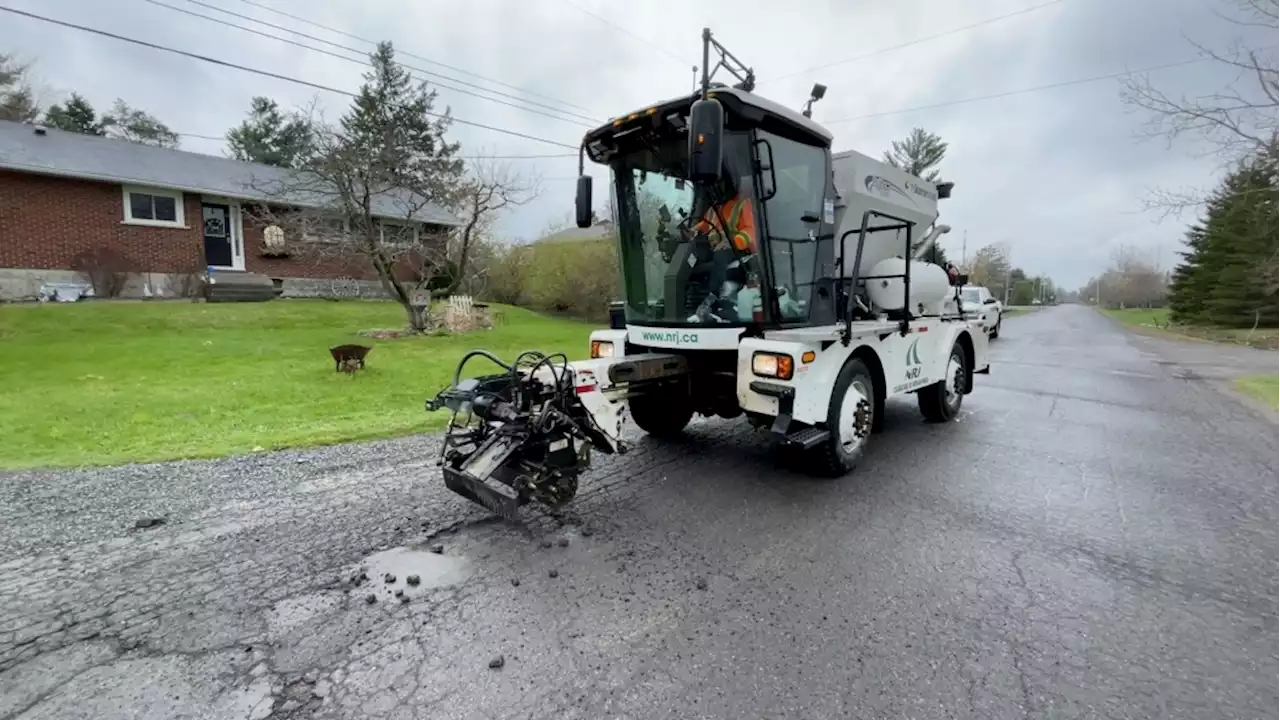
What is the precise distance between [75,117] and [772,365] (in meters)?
44.4

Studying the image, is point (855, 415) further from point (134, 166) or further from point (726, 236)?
point (134, 166)

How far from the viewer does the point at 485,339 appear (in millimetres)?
15625

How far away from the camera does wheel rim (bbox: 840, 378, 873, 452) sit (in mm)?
4953

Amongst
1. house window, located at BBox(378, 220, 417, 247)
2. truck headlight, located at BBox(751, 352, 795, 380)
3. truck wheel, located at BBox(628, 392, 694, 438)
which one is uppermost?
house window, located at BBox(378, 220, 417, 247)

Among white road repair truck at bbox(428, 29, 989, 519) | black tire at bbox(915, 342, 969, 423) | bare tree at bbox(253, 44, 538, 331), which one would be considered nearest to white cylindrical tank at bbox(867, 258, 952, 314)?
white road repair truck at bbox(428, 29, 989, 519)

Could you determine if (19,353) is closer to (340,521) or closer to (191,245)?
(191,245)

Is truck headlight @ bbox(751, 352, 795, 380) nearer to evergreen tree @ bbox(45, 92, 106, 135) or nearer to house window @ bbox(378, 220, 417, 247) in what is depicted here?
house window @ bbox(378, 220, 417, 247)

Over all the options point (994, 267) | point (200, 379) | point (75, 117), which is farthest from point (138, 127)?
point (994, 267)

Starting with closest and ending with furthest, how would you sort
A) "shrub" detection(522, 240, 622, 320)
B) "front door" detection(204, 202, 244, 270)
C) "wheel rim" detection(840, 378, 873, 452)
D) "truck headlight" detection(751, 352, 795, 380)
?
"truck headlight" detection(751, 352, 795, 380) → "wheel rim" detection(840, 378, 873, 452) → "front door" detection(204, 202, 244, 270) → "shrub" detection(522, 240, 622, 320)

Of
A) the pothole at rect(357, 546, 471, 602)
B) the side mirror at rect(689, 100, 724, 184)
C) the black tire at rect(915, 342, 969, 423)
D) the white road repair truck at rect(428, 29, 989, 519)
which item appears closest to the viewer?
the pothole at rect(357, 546, 471, 602)

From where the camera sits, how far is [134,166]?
18797 millimetres

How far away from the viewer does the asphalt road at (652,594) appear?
229cm

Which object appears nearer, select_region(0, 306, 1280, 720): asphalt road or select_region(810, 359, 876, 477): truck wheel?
select_region(0, 306, 1280, 720): asphalt road

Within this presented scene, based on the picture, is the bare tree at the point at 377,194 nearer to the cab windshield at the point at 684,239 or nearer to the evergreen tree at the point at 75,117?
the cab windshield at the point at 684,239
